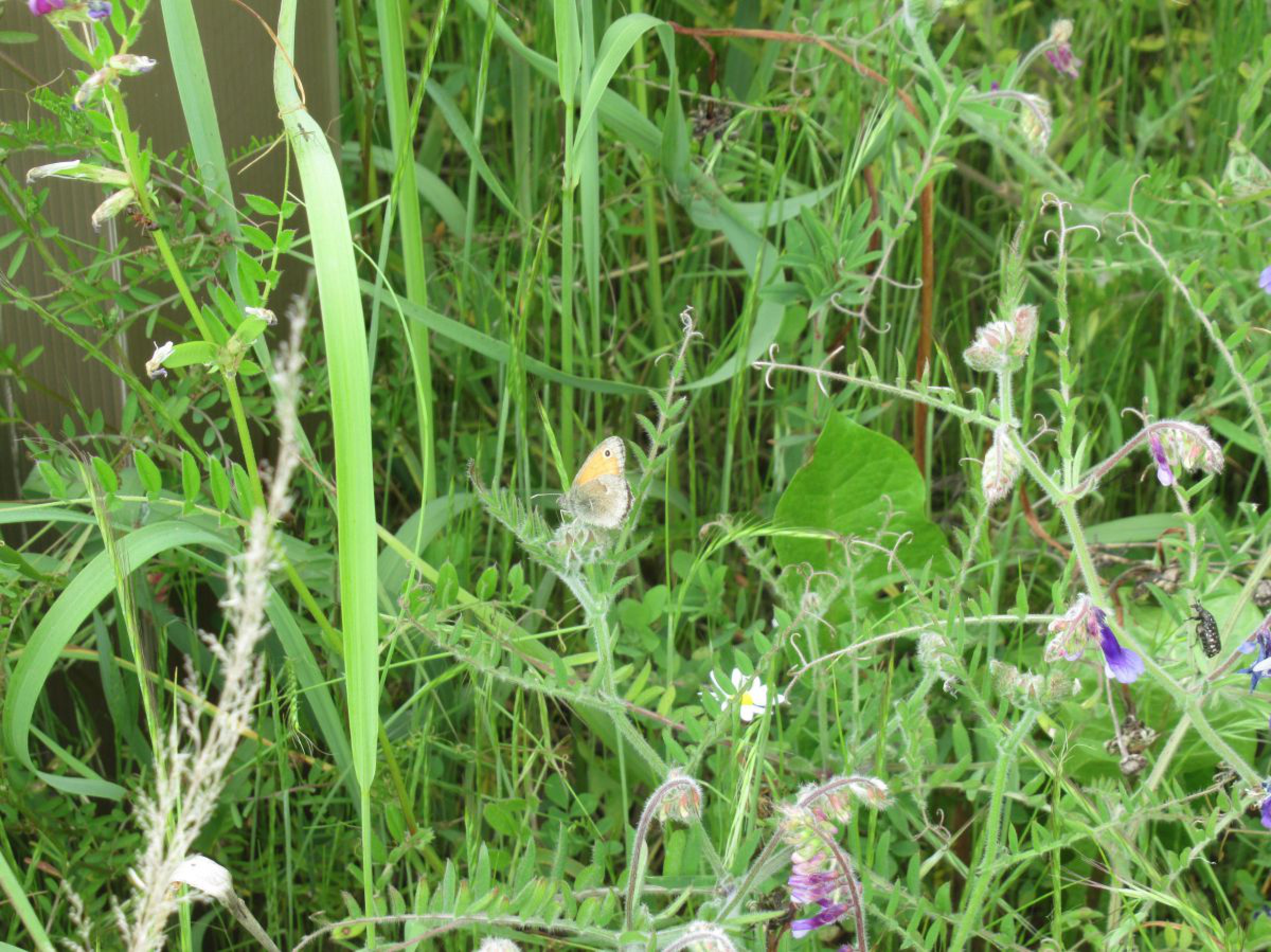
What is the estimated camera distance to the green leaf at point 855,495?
1.71 m

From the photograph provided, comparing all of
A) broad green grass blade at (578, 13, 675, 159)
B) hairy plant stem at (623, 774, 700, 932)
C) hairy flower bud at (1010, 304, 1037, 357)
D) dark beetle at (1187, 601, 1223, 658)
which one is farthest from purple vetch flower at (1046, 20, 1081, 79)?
hairy plant stem at (623, 774, 700, 932)

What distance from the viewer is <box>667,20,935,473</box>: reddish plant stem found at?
6.16ft

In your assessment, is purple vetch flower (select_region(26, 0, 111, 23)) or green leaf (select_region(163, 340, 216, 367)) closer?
purple vetch flower (select_region(26, 0, 111, 23))

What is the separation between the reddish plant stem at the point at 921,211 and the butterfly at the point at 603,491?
723 mm

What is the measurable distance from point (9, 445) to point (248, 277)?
0.80 metres

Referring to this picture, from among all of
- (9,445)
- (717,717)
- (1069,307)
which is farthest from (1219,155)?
(9,445)

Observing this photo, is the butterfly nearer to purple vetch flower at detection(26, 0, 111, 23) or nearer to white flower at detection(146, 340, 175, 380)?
white flower at detection(146, 340, 175, 380)

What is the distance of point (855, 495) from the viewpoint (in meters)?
1.73

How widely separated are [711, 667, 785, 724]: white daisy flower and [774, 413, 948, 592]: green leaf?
23cm

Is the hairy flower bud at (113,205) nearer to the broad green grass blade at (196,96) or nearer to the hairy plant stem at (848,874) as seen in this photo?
the broad green grass blade at (196,96)

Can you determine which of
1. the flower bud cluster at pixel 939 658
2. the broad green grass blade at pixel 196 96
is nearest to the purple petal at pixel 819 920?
the flower bud cluster at pixel 939 658

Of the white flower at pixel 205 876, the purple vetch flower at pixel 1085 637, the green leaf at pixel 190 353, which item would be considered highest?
the green leaf at pixel 190 353

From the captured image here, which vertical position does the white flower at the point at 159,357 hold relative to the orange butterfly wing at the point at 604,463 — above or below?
above

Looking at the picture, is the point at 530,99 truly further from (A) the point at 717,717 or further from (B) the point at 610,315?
(A) the point at 717,717
